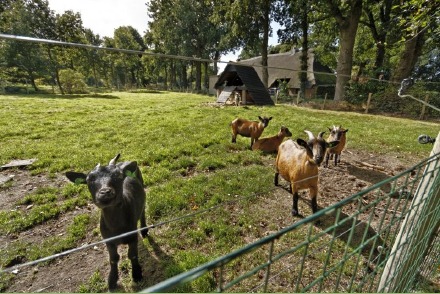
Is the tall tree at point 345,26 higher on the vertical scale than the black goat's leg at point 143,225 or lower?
higher

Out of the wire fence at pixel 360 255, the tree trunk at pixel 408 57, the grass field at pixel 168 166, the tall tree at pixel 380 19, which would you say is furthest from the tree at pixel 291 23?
the wire fence at pixel 360 255

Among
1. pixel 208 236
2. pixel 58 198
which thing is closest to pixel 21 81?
pixel 58 198

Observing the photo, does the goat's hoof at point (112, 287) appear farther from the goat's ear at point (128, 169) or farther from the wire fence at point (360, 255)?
the goat's ear at point (128, 169)

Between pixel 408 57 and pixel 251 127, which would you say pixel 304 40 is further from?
pixel 251 127

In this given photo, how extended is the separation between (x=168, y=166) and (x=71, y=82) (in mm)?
34582

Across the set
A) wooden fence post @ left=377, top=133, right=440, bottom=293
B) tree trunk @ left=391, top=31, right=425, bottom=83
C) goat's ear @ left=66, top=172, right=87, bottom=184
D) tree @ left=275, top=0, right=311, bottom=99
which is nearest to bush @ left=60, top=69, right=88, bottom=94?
tree @ left=275, top=0, right=311, bottom=99

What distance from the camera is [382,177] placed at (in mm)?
6238

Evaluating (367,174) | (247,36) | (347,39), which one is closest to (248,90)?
(247,36)

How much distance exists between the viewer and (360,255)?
9.57ft

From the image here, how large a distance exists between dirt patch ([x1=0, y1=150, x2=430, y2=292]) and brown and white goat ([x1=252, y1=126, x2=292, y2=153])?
53 centimetres

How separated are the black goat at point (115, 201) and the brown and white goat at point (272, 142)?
4.92 metres

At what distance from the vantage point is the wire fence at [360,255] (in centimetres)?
139

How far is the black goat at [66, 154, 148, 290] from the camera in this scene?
2363 millimetres

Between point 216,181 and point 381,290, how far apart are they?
381 cm
